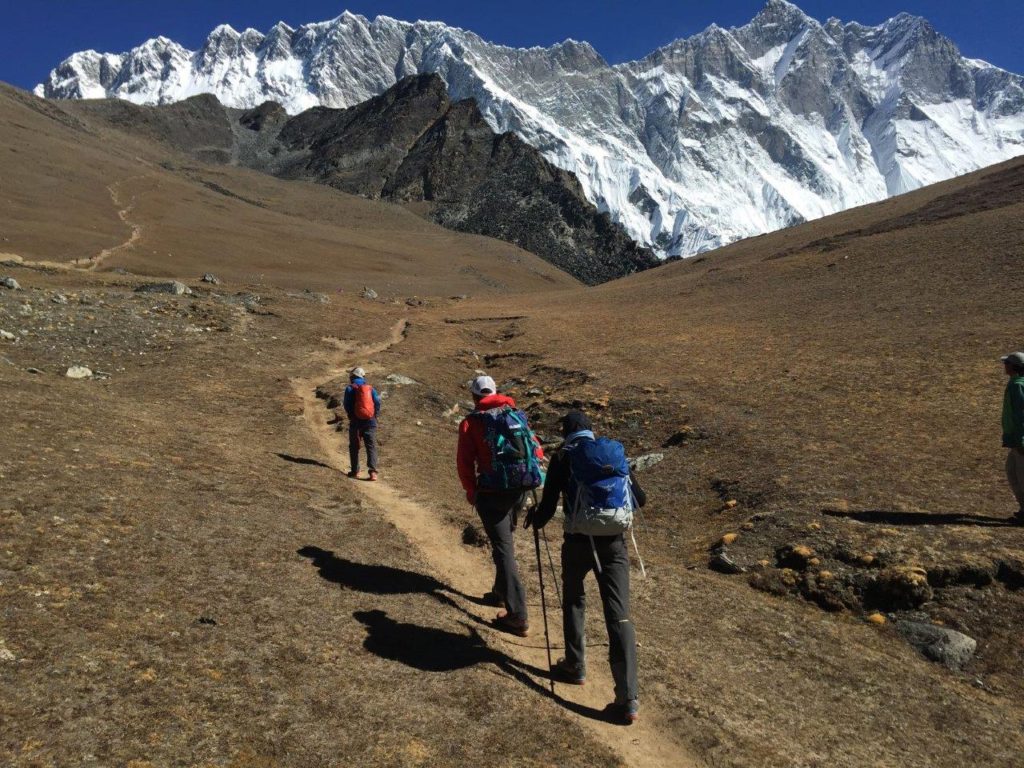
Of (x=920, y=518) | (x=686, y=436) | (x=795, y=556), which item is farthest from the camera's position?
(x=686, y=436)

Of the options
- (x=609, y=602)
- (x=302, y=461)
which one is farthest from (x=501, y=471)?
(x=302, y=461)

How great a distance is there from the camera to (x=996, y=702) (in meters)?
6.15

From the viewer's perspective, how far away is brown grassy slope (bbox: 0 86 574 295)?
56469 millimetres

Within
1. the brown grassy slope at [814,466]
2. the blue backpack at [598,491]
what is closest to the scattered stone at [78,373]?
the brown grassy slope at [814,466]

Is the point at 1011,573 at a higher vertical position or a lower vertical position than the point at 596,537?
lower

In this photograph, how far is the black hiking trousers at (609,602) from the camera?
18.0ft

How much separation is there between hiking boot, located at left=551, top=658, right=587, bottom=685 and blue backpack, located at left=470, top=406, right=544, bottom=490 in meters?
1.64

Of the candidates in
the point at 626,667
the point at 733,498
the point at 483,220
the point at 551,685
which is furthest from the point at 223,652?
the point at 483,220

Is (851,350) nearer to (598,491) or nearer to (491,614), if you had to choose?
(491,614)

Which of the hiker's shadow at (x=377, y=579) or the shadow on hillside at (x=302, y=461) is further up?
the shadow on hillside at (x=302, y=461)

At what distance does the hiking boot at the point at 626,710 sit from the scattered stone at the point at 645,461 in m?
8.37

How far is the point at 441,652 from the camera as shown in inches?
234

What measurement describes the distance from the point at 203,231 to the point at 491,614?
257 ft

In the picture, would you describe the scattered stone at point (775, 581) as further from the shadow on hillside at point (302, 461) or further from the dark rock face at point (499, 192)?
the dark rock face at point (499, 192)
